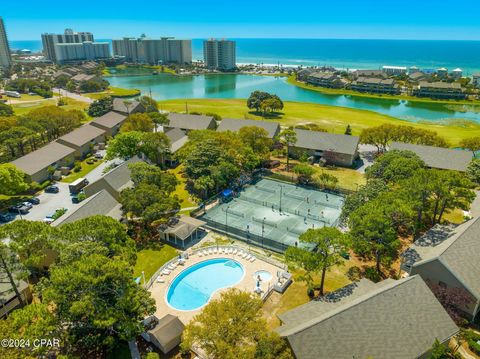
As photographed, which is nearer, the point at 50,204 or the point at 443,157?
the point at 50,204

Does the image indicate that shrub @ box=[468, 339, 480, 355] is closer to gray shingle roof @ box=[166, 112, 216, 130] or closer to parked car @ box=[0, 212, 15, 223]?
parked car @ box=[0, 212, 15, 223]

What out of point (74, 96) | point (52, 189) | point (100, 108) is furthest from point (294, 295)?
point (74, 96)

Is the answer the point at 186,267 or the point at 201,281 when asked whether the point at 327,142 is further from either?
the point at 201,281

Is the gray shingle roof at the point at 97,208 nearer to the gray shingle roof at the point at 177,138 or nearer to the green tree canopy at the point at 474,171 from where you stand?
the gray shingle roof at the point at 177,138

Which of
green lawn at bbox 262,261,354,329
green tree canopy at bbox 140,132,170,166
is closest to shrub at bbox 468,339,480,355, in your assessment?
green lawn at bbox 262,261,354,329

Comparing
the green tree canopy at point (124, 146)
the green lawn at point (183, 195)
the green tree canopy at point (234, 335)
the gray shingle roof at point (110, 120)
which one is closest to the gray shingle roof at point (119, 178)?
the green lawn at point (183, 195)
